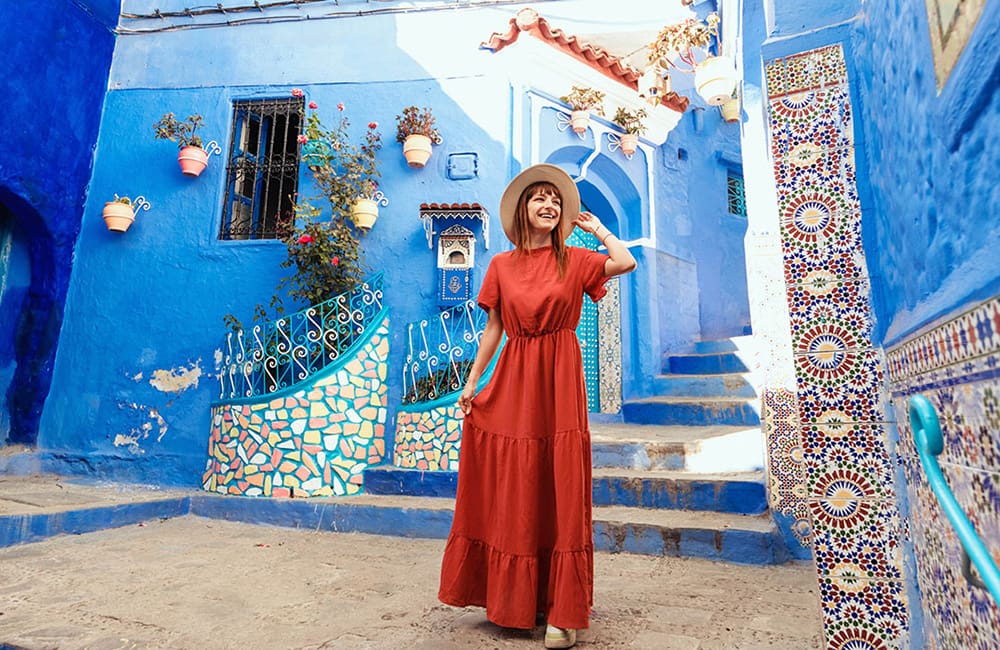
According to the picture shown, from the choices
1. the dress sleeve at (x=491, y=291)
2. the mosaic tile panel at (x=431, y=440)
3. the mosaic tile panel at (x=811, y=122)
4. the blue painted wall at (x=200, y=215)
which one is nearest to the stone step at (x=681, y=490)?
the mosaic tile panel at (x=431, y=440)

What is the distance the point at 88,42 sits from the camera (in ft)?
20.2

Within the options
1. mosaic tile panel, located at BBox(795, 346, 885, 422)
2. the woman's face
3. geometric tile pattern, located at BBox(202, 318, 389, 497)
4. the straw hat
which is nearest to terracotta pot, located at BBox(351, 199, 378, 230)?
geometric tile pattern, located at BBox(202, 318, 389, 497)

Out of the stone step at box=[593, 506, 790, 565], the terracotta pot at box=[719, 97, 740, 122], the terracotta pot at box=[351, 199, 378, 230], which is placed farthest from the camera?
the terracotta pot at box=[719, 97, 740, 122]

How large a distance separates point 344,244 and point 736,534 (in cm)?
384

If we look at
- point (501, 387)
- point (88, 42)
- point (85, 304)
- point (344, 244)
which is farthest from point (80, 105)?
point (501, 387)

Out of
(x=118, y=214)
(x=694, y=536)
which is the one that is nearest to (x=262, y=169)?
(x=118, y=214)

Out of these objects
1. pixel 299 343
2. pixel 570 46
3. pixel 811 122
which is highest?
pixel 570 46

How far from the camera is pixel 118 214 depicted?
5.76m

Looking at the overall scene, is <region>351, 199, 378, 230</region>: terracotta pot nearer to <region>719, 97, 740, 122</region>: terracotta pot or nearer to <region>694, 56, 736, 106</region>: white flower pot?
<region>694, 56, 736, 106</region>: white flower pot

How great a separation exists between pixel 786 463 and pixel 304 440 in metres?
3.43

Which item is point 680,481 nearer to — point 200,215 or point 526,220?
point 526,220

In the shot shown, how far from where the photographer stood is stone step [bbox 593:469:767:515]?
3504 mm

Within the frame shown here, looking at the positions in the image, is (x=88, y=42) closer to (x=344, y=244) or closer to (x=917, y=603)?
(x=344, y=244)

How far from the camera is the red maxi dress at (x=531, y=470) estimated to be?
6.48ft
